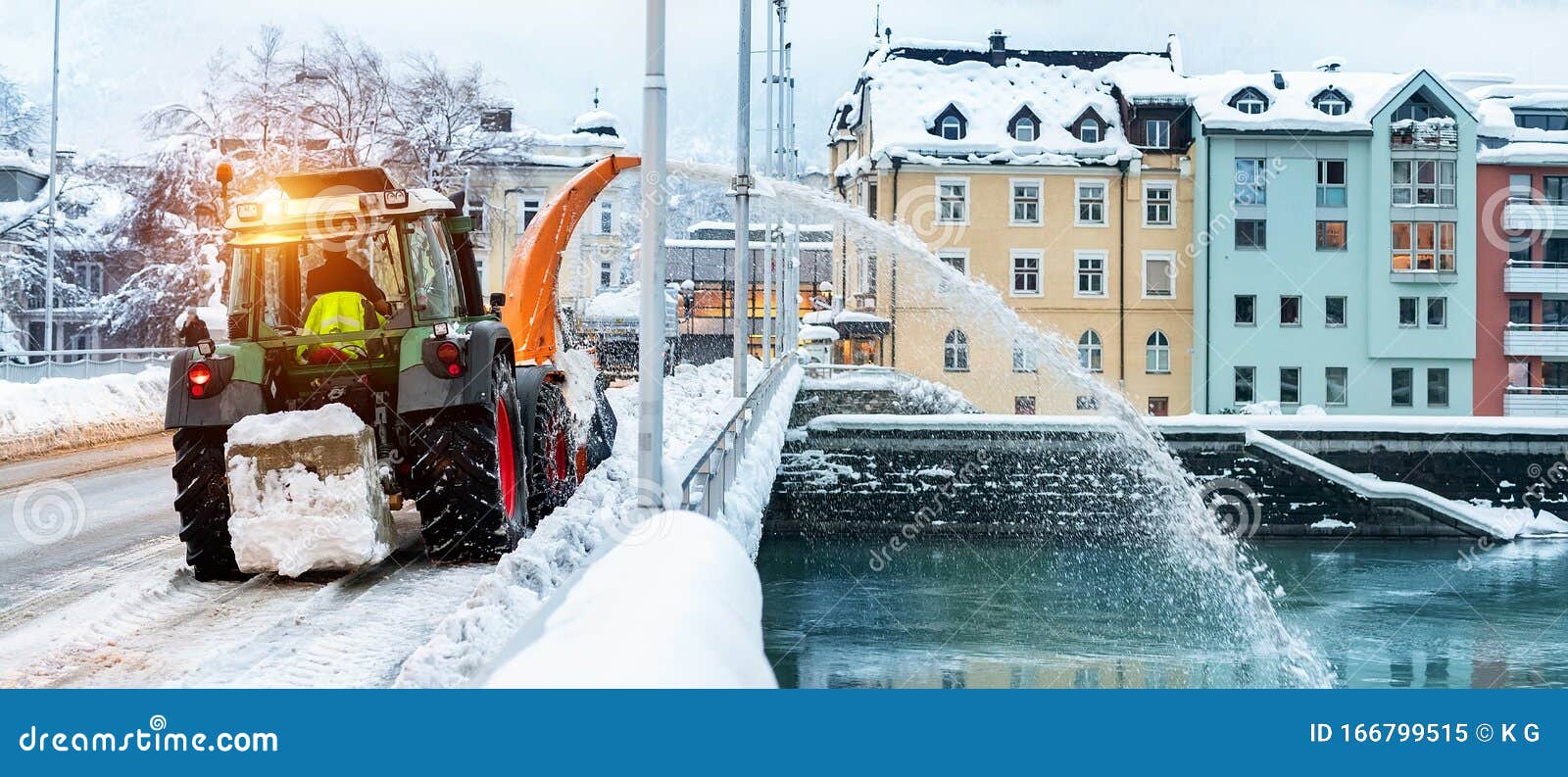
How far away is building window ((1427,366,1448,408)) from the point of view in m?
54.6

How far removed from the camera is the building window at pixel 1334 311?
5484cm

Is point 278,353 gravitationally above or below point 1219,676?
above

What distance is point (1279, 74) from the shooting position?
57.2 m

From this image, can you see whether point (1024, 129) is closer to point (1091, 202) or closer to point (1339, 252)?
point (1091, 202)

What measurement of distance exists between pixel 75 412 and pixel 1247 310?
4136 cm

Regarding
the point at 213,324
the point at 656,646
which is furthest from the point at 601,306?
the point at 656,646

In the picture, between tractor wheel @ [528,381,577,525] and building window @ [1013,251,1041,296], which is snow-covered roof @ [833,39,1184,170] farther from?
tractor wheel @ [528,381,577,525]

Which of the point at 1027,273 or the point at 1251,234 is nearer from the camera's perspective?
the point at 1251,234

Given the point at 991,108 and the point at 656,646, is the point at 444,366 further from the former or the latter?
the point at 991,108

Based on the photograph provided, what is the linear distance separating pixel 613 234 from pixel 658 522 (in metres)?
55.8

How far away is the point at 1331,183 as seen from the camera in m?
55.2

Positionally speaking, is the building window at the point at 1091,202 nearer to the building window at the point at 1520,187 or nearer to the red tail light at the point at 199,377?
the building window at the point at 1520,187

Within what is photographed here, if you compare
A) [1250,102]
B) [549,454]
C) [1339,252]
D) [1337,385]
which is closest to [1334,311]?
[1339,252]

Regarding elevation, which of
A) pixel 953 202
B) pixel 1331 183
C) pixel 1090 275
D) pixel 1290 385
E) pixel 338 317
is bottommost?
pixel 338 317
